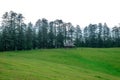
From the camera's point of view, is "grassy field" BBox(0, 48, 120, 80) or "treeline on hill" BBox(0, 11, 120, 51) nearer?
"grassy field" BBox(0, 48, 120, 80)

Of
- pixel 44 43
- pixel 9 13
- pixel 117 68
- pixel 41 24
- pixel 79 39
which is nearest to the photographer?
pixel 117 68

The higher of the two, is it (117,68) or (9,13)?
(9,13)

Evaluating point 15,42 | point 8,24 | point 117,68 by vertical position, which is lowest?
point 117,68

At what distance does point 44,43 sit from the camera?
344 feet

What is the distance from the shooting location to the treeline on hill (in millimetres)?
88069

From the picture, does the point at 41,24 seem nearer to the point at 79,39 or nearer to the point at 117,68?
the point at 79,39

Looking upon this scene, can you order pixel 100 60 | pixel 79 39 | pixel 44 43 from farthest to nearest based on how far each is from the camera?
pixel 79 39 → pixel 44 43 → pixel 100 60

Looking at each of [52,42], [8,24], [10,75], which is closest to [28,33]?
[8,24]

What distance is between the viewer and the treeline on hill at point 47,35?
289 ft

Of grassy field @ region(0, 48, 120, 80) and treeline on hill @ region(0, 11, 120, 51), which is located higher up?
treeline on hill @ region(0, 11, 120, 51)

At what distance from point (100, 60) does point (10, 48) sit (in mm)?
40162

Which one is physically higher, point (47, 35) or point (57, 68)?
point (47, 35)

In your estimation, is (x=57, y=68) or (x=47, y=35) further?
(x=47, y=35)

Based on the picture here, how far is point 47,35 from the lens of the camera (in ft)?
352
